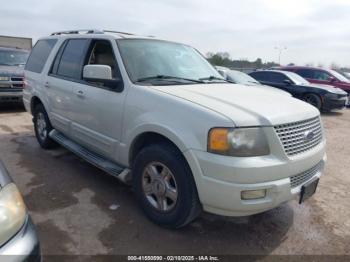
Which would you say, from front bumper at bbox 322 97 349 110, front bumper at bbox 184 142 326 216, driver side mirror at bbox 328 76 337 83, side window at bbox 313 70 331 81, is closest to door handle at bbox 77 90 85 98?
front bumper at bbox 184 142 326 216

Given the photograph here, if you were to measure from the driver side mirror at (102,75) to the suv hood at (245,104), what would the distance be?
20.2 inches

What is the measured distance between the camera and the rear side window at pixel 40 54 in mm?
5254

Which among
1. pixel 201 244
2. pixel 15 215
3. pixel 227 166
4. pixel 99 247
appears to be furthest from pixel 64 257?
pixel 227 166

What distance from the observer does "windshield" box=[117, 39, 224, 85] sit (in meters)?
3.51

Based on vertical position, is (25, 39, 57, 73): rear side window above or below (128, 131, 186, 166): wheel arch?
above

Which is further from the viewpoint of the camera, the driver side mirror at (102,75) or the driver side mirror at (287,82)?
the driver side mirror at (287,82)

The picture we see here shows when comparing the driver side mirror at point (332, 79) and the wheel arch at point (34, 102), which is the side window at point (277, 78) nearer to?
the driver side mirror at point (332, 79)

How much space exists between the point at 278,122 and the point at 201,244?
1.31m

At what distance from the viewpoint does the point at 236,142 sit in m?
2.55

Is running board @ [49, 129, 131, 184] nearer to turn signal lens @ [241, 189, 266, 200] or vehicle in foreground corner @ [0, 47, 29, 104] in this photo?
turn signal lens @ [241, 189, 266, 200]

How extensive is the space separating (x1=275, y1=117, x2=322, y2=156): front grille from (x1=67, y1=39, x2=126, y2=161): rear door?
1.66 metres

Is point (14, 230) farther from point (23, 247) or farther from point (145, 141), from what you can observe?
point (145, 141)

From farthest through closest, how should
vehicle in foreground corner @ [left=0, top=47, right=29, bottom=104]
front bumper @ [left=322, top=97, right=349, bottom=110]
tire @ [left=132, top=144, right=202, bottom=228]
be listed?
1. front bumper @ [left=322, top=97, right=349, bottom=110]
2. vehicle in foreground corner @ [left=0, top=47, right=29, bottom=104]
3. tire @ [left=132, top=144, right=202, bottom=228]

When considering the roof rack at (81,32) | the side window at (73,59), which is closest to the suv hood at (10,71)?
the roof rack at (81,32)
